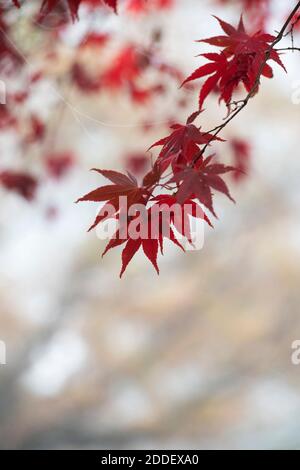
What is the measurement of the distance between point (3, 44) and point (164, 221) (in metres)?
2.26

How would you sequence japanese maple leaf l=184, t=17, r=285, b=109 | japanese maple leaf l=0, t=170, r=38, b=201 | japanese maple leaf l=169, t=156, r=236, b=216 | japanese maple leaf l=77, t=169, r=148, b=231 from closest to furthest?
japanese maple leaf l=169, t=156, r=236, b=216, japanese maple leaf l=77, t=169, r=148, b=231, japanese maple leaf l=184, t=17, r=285, b=109, japanese maple leaf l=0, t=170, r=38, b=201

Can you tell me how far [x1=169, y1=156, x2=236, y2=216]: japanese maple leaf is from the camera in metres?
0.87

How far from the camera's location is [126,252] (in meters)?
1.03

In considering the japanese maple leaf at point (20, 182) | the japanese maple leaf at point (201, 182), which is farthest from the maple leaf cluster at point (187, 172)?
the japanese maple leaf at point (20, 182)

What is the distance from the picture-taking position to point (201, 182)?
891 mm

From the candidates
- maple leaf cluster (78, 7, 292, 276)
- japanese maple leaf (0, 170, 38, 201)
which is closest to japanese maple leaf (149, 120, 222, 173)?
maple leaf cluster (78, 7, 292, 276)

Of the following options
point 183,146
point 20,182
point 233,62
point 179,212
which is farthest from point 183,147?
point 20,182

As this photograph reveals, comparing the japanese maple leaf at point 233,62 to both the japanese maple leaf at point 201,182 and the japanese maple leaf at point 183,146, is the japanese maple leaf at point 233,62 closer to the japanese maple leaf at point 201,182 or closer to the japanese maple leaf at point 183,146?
the japanese maple leaf at point 183,146

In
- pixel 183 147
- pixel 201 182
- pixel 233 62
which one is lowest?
pixel 201 182

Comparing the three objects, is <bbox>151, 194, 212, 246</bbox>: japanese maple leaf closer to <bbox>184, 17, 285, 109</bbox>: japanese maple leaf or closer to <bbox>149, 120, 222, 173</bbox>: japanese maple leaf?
<bbox>149, 120, 222, 173</bbox>: japanese maple leaf

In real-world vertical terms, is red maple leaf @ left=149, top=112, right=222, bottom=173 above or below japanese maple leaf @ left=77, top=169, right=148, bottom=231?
above

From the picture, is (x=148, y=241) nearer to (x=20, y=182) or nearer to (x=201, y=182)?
(x=201, y=182)
